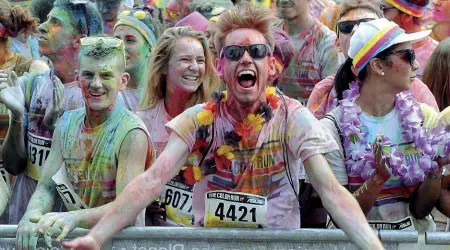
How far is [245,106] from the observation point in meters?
6.13

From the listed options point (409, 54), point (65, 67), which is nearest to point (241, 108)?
point (409, 54)

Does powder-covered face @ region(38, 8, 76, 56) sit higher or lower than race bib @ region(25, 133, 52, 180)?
higher

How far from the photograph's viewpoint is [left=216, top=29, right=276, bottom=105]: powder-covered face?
6.09 m

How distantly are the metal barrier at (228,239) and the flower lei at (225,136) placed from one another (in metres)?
0.41

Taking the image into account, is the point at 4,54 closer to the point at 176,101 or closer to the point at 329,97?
the point at 176,101

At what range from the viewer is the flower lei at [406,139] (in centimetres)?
626

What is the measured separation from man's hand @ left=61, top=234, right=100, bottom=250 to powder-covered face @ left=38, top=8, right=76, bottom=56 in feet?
8.42

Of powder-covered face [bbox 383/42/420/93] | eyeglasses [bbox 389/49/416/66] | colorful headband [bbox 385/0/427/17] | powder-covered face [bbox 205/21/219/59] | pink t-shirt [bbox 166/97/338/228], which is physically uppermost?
colorful headband [bbox 385/0/427/17]

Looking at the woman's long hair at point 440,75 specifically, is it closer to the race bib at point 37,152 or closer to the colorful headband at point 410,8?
the colorful headband at point 410,8

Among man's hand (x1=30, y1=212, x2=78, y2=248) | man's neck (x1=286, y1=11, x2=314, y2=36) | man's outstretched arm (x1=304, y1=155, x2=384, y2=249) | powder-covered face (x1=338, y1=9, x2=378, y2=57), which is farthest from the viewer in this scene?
man's neck (x1=286, y1=11, x2=314, y2=36)

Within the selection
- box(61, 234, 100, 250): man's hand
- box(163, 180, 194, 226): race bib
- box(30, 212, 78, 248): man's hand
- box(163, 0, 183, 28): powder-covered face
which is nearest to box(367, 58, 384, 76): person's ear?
box(163, 180, 194, 226): race bib

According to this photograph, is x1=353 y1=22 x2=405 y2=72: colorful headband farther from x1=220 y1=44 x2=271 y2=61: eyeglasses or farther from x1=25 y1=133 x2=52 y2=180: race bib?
x1=25 y1=133 x2=52 y2=180: race bib

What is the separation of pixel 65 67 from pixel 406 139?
2434 millimetres

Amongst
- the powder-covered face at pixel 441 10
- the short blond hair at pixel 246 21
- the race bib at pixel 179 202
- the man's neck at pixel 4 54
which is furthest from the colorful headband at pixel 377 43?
the powder-covered face at pixel 441 10
